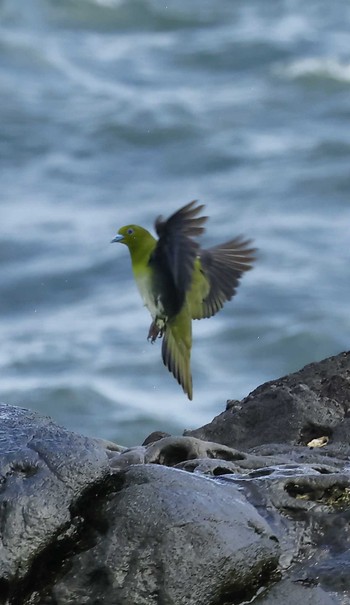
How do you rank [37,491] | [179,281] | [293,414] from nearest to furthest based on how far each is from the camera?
[37,491] → [293,414] → [179,281]

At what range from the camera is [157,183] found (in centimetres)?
1526

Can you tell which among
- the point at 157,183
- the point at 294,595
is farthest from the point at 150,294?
the point at 157,183

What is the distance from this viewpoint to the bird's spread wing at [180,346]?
5.53m

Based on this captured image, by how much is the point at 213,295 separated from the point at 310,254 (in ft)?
26.2

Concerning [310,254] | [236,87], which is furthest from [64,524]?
[236,87]

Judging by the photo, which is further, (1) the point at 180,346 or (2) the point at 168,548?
(1) the point at 180,346

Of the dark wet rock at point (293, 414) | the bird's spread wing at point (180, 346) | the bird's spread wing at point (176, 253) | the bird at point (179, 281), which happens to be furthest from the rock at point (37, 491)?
the bird's spread wing at point (180, 346)

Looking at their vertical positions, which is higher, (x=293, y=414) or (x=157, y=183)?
(x=157, y=183)

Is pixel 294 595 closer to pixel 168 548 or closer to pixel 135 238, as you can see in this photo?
pixel 168 548

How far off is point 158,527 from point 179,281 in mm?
1855

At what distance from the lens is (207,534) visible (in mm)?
3602

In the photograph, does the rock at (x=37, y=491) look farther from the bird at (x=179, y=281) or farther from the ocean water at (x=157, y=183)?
the ocean water at (x=157, y=183)

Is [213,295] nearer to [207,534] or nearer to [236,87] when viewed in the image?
[207,534]

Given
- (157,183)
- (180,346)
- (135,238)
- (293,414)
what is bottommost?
(293,414)
